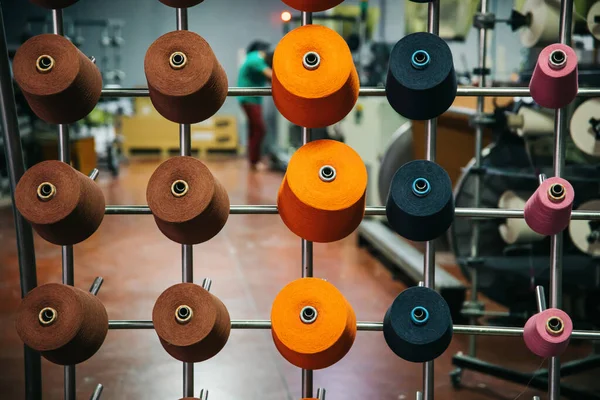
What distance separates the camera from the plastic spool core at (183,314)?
1097 mm

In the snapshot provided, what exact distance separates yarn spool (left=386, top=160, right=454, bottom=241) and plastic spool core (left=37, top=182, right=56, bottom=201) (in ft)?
1.72

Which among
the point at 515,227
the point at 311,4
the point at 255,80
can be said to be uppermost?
the point at 311,4

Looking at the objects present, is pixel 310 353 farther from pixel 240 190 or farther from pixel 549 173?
pixel 240 190

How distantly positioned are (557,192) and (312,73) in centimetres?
43

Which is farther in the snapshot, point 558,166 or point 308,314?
point 558,166

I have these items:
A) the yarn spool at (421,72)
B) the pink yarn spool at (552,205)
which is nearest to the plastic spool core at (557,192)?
the pink yarn spool at (552,205)

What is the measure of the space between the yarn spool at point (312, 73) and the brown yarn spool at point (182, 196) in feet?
0.57

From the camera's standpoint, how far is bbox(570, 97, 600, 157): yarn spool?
6.69ft

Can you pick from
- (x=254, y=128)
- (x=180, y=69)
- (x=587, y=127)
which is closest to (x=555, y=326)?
(x=180, y=69)

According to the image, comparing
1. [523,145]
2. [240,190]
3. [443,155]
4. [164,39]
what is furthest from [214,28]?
[164,39]

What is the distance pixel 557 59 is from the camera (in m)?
1.09

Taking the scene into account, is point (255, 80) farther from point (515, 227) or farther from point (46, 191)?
point (46, 191)

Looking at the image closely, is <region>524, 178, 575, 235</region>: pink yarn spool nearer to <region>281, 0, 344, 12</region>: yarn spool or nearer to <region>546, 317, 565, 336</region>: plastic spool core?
<region>546, 317, 565, 336</region>: plastic spool core

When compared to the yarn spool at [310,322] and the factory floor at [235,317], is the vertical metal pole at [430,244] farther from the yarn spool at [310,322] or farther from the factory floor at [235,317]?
the factory floor at [235,317]
